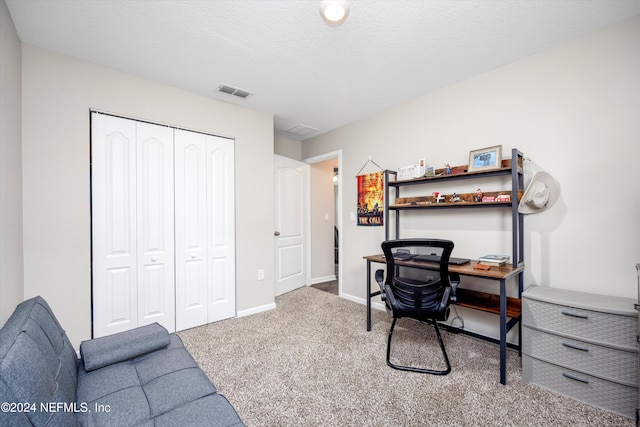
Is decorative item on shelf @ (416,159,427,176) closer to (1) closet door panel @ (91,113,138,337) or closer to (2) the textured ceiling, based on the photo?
(2) the textured ceiling

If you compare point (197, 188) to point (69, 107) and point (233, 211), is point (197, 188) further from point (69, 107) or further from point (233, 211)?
point (69, 107)

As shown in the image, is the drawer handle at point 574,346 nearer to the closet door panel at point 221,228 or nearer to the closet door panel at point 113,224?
the closet door panel at point 221,228

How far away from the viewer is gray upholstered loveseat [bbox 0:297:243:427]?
799 millimetres

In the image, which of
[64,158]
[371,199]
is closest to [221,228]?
[64,158]

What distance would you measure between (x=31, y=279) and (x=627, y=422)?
4.11m

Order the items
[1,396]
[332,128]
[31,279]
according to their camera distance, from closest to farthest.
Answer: [1,396]
[31,279]
[332,128]

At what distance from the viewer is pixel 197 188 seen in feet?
9.62

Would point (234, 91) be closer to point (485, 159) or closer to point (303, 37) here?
point (303, 37)

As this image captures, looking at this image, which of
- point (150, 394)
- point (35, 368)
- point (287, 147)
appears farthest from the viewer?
point (287, 147)

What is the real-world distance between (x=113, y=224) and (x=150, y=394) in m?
1.86

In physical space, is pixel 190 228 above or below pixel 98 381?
above

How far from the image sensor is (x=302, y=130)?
4.18 m

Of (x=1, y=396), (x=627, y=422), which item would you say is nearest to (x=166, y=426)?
(x=1, y=396)

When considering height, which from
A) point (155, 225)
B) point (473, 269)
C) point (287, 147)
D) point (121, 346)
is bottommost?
point (121, 346)
